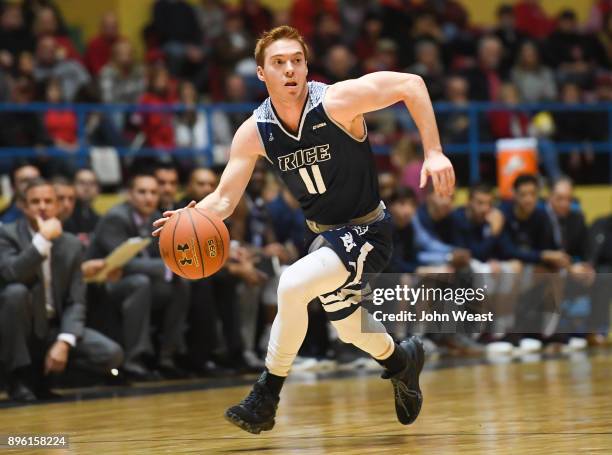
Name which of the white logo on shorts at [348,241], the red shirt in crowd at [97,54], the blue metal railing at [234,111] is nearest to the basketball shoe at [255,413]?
the white logo on shorts at [348,241]

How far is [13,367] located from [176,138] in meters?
5.51

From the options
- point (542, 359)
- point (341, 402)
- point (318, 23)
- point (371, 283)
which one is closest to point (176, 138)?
point (318, 23)

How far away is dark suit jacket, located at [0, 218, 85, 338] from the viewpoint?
29.0 ft

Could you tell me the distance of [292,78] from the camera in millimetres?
6371

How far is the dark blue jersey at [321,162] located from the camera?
6.43 meters

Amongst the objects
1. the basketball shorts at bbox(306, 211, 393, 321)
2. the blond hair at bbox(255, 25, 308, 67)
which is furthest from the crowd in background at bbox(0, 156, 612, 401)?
the blond hair at bbox(255, 25, 308, 67)

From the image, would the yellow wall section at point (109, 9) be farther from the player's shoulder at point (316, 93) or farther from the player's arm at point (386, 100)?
the player's arm at point (386, 100)

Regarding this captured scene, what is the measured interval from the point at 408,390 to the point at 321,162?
1.31 metres

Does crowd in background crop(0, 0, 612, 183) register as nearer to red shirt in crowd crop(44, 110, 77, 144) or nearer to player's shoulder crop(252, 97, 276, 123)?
red shirt in crowd crop(44, 110, 77, 144)

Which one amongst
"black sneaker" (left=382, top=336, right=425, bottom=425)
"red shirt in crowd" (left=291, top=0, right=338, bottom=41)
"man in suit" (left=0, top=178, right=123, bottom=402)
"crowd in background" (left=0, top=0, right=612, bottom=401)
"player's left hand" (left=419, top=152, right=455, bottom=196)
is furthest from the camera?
"red shirt in crowd" (left=291, top=0, right=338, bottom=41)

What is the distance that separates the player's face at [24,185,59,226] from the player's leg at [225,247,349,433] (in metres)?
3.24

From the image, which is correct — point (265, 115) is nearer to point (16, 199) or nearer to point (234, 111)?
point (16, 199)

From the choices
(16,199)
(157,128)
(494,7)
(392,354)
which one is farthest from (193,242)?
(494,7)

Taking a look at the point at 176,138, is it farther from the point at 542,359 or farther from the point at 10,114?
the point at 542,359
